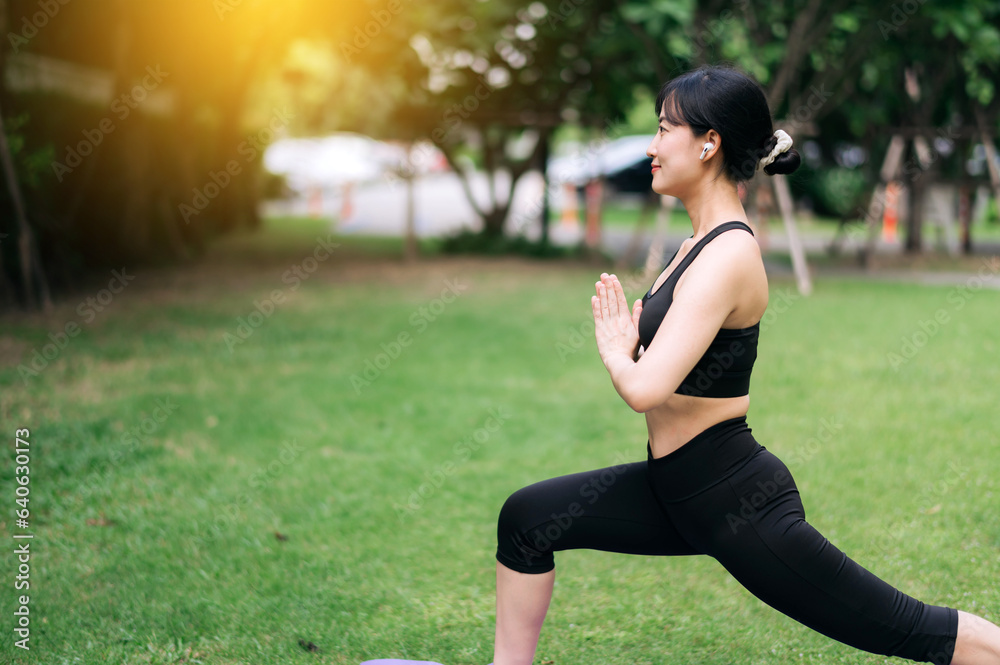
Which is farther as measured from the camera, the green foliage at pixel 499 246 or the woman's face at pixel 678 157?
the green foliage at pixel 499 246

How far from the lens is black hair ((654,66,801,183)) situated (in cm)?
231

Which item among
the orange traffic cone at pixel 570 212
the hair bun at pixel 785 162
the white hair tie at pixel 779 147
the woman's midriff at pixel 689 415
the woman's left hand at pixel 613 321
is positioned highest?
the white hair tie at pixel 779 147

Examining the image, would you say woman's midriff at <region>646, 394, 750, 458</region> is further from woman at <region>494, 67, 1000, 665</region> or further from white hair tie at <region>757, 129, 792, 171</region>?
white hair tie at <region>757, 129, 792, 171</region>

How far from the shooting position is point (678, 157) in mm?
2379

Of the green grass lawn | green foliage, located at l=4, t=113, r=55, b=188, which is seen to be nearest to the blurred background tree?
green foliage, located at l=4, t=113, r=55, b=188

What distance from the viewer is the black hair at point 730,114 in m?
2.31

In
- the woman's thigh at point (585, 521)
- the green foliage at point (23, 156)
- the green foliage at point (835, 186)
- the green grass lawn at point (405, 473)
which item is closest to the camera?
the woman's thigh at point (585, 521)

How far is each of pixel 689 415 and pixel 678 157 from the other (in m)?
0.66

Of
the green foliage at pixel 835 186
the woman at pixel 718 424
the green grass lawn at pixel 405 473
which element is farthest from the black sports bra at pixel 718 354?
the green foliage at pixel 835 186

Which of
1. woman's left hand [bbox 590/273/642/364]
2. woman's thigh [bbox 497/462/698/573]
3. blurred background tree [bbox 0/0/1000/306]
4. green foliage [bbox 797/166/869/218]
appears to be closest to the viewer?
woman's left hand [bbox 590/273/642/364]

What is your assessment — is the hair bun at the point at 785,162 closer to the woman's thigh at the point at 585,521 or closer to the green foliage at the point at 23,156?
the woman's thigh at the point at 585,521

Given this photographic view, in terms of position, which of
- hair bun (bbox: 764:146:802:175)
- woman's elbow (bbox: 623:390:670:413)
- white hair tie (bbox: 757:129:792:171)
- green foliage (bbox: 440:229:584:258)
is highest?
white hair tie (bbox: 757:129:792:171)

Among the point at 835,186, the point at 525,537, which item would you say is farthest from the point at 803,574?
the point at 835,186

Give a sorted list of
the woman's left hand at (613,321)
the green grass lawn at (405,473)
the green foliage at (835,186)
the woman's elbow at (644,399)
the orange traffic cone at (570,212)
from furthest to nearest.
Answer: the orange traffic cone at (570,212), the green foliage at (835,186), the green grass lawn at (405,473), the woman's left hand at (613,321), the woman's elbow at (644,399)
